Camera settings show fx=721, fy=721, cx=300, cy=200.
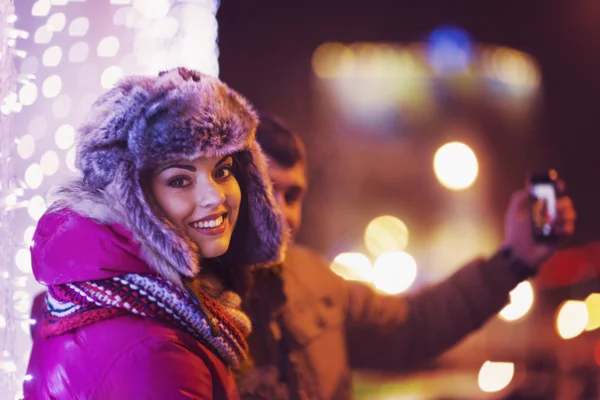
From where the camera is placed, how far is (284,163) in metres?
2.07

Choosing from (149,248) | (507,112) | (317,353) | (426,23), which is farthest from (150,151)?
(507,112)

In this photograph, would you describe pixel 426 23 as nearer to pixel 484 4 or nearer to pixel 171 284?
pixel 484 4

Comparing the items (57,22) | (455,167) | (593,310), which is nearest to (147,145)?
(57,22)

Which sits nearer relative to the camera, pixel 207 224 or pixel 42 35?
pixel 207 224

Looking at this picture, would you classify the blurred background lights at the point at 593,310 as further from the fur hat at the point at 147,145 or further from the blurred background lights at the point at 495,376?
the fur hat at the point at 147,145

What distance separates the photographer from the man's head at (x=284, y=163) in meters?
2.05

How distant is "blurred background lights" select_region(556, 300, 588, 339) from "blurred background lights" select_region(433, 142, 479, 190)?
7.45 ft

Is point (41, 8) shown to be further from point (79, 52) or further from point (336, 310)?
point (336, 310)

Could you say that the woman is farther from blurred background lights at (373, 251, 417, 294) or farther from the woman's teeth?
blurred background lights at (373, 251, 417, 294)

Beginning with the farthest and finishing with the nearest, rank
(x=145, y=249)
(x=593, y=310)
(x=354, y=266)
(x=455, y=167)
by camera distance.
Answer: (x=455, y=167) < (x=354, y=266) < (x=593, y=310) < (x=145, y=249)

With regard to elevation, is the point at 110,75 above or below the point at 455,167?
below

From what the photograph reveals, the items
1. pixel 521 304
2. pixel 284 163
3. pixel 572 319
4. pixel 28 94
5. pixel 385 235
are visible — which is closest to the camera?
pixel 28 94

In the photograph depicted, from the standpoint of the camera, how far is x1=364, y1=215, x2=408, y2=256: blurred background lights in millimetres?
8531

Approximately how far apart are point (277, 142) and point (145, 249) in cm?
84
